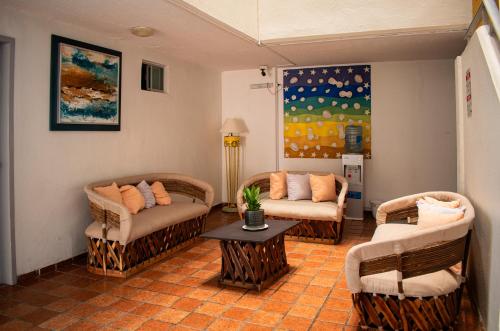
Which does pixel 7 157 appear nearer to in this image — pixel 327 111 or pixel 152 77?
pixel 152 77

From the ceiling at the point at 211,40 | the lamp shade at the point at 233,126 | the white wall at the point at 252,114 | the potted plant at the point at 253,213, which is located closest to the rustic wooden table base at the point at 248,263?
the potted plant at the point at 253,213

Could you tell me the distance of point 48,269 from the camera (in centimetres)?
423

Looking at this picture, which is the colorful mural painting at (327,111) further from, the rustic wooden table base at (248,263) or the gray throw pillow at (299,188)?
the rustic wooden table base at (248,263)

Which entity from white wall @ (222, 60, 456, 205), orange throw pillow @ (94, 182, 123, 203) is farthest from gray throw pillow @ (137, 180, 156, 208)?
white wall @ (222, 60, 456, 205)

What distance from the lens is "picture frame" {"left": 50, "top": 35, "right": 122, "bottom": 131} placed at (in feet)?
14.0

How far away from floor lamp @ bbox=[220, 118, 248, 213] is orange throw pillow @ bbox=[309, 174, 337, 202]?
2024mm

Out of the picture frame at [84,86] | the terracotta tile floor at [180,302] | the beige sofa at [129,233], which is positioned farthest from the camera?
the picture frame at [84,86]

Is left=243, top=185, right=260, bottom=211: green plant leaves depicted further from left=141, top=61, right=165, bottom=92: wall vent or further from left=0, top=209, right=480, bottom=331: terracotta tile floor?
left=141, top=61, right=165, bottom=92: wall vent

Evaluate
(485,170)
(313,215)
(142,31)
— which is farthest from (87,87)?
(485,170)

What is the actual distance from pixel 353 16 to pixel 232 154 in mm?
3643

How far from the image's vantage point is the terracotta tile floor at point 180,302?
3.06m

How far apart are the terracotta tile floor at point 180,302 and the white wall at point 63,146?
1.46 ft

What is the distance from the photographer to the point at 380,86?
6906 mm

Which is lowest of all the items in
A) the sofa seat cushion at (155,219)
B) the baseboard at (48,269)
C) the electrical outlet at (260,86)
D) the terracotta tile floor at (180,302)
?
the terracotta tile floor at (180,302)
